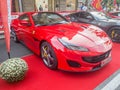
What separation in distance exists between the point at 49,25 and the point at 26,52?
4.37 feet

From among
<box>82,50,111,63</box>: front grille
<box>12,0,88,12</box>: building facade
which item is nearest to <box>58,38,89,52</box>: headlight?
<box>82,50,111,63</box>: front grille

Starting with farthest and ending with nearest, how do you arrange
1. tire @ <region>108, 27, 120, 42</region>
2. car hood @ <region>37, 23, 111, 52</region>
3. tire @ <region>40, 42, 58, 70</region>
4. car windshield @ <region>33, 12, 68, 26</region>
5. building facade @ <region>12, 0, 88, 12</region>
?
building facade @ <region>12, 0, 88, 12</region> → tire @ <region>108, 27, 120, 42</region> → car windshield @ <region>33, 12, 68, 26</region> → tire @ <region>40, 42, 58, 70</region> → car hood @ <region>37, 23, 111, 52</region>

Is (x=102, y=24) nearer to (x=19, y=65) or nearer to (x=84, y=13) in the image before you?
(x=84, y=13)

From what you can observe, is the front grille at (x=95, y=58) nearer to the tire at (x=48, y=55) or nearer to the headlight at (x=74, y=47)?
the headlight at (x=74, y=47)

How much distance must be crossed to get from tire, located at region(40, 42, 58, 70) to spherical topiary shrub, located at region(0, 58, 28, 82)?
63 cm

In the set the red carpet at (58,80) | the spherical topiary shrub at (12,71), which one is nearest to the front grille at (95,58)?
the red carpet at (58,80)

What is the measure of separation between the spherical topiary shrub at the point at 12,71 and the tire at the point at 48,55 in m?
0.63

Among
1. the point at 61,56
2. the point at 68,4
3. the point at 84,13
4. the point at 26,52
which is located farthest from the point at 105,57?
the point at 68,4

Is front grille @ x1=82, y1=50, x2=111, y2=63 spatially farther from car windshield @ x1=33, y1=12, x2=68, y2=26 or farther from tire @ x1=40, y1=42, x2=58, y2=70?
car windshield @ x1=33, y1=12, x2=68, y2=26

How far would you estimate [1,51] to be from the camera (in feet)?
16.5

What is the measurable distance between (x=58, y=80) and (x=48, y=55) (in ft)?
2.11

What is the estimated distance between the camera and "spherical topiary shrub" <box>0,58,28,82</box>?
Answer: 298 centimetres

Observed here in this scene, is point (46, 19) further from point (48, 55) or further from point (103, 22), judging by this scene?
point (103, 22)

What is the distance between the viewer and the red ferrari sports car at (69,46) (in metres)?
3.04
